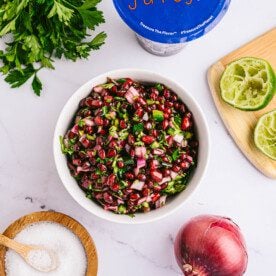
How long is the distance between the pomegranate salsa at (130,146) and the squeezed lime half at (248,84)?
207mm

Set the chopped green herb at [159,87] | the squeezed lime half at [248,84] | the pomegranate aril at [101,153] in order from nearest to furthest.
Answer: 1. the pomegranate aril at [101,153]
2. the chopped green herb at [159,87]
3. the squeezed lime half at [248,84]

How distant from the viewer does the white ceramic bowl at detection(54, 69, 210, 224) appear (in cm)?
174

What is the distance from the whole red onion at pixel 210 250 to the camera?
5.93ft

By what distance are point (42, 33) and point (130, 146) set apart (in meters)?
0.45

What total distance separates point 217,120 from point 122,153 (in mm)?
390

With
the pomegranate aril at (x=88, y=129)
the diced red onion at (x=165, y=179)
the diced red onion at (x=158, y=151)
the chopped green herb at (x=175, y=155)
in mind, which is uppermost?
the pomegranate aril at (x=88, y=129)

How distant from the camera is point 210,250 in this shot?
181cm

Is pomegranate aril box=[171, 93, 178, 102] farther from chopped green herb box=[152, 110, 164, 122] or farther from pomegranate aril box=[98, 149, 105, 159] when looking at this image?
pomegranate aril box=[98, 149, 105, 159]

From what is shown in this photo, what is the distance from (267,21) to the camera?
6.57 feet

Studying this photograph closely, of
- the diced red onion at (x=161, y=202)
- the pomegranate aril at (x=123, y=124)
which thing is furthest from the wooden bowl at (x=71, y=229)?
the pomegranate aril at (x=123, y=124)

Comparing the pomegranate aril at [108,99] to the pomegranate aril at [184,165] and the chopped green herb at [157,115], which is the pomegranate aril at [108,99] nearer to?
the chopped green herb at [157,115]

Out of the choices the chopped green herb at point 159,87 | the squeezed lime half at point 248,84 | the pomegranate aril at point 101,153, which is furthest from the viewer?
the squeezed lime half at point 248,84

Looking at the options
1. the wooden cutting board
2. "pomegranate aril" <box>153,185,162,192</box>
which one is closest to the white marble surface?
the wooden cutting board

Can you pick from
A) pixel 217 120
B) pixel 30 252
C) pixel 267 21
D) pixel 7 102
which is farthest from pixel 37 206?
pixel 267 21
